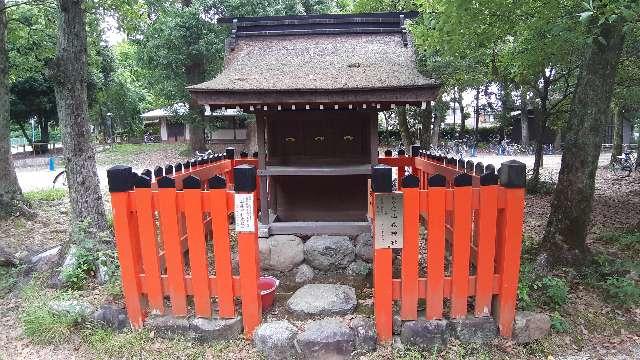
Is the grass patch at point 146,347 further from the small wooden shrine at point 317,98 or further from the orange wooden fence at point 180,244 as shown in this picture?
the small wooden shrine at point 317,98

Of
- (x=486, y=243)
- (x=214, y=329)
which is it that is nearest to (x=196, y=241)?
(x=214, y=329)

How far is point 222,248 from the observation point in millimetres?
4285

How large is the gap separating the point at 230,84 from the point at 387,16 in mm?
3893

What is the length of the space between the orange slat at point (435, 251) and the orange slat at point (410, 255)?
0.13 meters

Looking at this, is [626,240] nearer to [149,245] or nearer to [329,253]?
[329,253]

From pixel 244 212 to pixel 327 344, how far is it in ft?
5.23

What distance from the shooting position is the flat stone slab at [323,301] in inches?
193

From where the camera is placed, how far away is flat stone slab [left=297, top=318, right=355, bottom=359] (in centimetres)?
416

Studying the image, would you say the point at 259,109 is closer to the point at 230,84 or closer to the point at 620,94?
the point at 230,84

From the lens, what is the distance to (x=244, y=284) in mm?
4348

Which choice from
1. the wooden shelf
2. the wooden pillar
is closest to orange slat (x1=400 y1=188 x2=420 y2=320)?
the wooden shelf

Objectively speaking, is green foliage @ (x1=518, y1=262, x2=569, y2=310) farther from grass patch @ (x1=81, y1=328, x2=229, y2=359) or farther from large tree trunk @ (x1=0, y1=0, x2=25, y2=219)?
large tree trunk @ (x1=0, y1=0, x2=25, y2=219)

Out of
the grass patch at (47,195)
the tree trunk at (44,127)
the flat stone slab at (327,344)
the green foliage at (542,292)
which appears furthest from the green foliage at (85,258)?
the tree trunk at (44,127)

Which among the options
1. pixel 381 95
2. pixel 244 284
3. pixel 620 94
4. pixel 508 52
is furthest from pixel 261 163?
pixel 620 94
